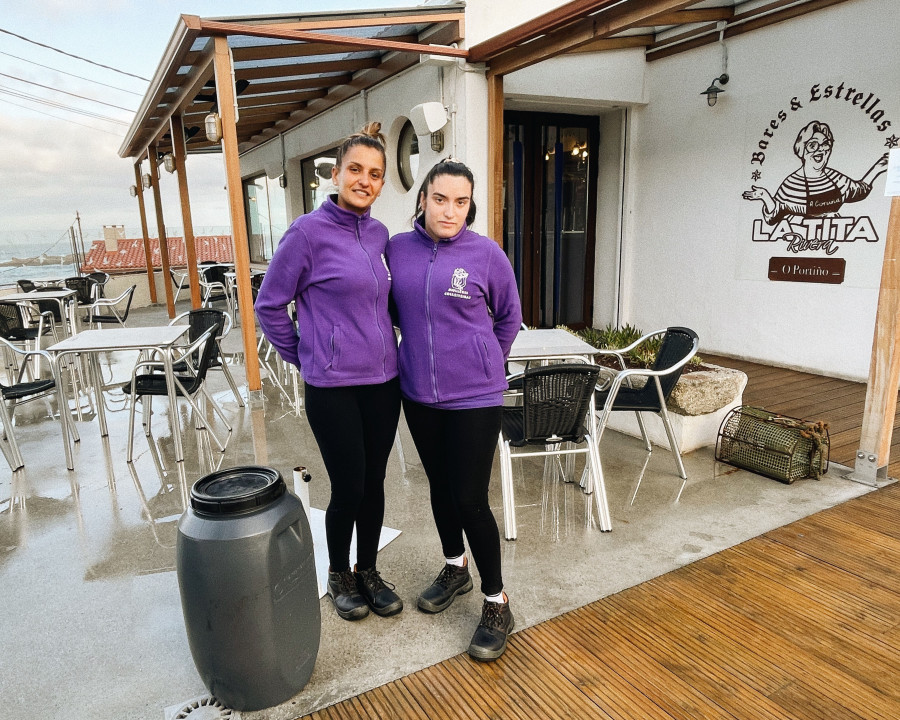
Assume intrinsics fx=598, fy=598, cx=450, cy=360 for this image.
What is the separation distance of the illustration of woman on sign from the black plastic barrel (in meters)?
5.34

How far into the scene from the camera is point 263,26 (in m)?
4.25

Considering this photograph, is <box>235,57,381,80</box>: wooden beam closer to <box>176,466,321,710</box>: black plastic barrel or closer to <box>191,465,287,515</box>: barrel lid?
<box>191,465,287,515</box>: barrel lid

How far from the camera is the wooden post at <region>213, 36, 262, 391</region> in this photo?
14.4 feet

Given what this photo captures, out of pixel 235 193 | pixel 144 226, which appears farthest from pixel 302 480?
pixel 144 226

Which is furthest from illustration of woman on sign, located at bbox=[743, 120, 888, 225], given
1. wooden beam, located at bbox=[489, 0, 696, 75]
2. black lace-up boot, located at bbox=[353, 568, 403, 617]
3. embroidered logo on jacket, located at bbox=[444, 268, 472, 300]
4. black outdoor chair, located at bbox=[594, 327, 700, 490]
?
black lace-up boot, located at bbox=[353, 568, 403, 617]

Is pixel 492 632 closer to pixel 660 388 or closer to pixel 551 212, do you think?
Answer: pixel 660 388

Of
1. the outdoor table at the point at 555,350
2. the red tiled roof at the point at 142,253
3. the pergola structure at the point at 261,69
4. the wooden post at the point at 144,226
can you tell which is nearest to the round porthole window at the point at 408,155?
the pergola structure at the point at 261,69

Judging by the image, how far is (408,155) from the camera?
6.59 metres

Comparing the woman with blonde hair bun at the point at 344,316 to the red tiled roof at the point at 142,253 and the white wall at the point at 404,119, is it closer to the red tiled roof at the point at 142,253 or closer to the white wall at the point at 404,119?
the white wall at the point at 404,119

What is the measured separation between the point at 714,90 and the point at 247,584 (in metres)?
6.10

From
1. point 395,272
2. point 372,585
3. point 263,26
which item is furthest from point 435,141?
point 372,585

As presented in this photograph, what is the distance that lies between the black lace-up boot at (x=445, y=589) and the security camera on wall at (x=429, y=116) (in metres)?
4.18

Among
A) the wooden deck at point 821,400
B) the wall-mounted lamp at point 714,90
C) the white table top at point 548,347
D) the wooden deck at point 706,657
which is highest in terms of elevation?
the wall-mounted lamp at point 714,90

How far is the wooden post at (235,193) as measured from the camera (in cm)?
438
